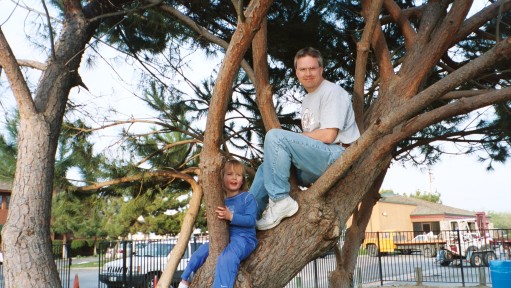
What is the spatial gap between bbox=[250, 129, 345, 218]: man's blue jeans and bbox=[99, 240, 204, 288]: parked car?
7.26 metres

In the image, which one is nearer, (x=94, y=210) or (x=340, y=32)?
(x=340, y=32)

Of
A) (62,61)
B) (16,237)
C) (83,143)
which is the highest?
(62,61)

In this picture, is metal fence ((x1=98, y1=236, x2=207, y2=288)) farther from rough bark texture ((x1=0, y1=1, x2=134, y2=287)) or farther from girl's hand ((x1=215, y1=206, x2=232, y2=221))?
girl's hand ((x1=215, y1=206, x2=232, y2=221))

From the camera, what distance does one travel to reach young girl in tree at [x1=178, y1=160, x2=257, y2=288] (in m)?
2.37

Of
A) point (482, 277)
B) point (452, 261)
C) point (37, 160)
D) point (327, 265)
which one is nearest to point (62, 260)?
point (37, 160)

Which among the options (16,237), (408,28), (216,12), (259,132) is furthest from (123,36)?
(408,28)

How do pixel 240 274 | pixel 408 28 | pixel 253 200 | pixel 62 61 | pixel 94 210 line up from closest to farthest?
Answer: pixel 240 274, pixel 253 200, pixel 408 28, pixel 62 61, pixel 94 210

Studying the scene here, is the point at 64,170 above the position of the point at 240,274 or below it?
above

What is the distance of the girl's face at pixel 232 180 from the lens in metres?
2.75

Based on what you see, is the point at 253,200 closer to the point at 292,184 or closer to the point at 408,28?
the point at 292,184

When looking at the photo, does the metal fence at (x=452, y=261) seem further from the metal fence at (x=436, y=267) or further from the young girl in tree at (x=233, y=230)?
the young girl in tree at (x=233, y=230)

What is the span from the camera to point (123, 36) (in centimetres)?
515

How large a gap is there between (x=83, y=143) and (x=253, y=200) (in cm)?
405

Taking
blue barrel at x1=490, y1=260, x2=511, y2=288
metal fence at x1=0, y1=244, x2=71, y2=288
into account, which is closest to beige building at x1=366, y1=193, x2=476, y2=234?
metal fence at x1=0, y1=244, x2=71, y2=288
